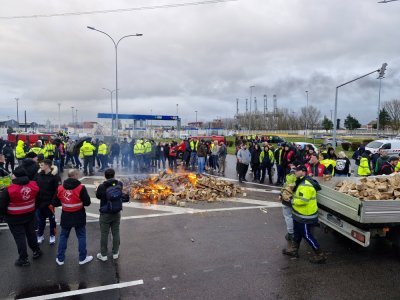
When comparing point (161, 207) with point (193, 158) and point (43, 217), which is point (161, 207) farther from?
point (193, 158)

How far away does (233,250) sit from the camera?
630 cm

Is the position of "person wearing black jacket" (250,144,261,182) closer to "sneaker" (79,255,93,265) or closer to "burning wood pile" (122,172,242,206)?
"burning wood pile" (122,172,242,206)

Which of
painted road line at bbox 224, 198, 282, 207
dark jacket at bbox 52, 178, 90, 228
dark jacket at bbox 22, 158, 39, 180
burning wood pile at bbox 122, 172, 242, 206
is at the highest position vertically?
dark jacket at bbox 22, 158, 39, 180

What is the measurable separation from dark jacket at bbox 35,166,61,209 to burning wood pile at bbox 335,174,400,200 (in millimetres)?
5765

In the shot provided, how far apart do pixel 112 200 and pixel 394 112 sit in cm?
7715

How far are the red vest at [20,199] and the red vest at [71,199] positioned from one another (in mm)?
589

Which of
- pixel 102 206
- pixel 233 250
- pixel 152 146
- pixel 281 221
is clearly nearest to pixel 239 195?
pixel 281 221

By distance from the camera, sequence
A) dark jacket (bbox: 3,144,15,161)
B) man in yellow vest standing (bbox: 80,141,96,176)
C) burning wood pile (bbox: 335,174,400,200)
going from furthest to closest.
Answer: dark jacket (bbox: 3,144,15,161)
man in yellow vest standing (bbox: 80,141,96,176)
burning wood pile (bbox: 335,174,400,200)

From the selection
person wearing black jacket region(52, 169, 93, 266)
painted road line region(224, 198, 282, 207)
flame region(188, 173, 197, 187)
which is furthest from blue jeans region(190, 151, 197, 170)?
person wearing black jacket region(52, 169, 93, 266)

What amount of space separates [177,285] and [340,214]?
319 cm

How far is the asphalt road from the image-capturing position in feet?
15.5

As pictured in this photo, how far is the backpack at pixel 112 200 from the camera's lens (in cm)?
548

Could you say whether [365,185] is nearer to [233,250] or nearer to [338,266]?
[338,266]

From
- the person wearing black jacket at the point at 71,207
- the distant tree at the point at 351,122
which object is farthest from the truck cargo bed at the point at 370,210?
the distant tree at the point at 351,122
